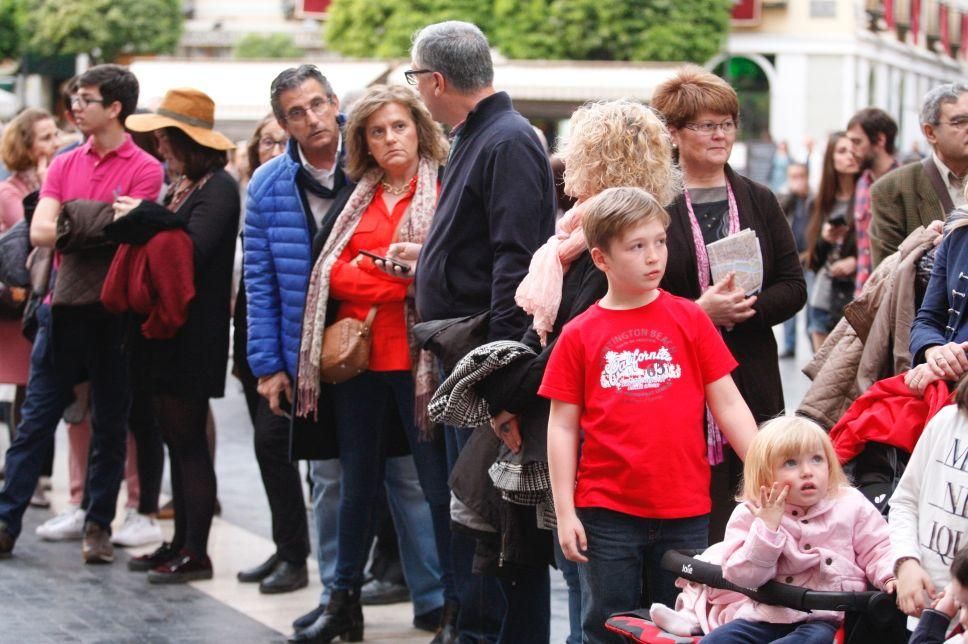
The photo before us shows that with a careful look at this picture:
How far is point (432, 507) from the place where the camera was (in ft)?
20.2

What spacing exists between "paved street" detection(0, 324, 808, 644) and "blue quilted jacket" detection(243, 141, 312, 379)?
1.03 metres

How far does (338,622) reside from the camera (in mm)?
6328

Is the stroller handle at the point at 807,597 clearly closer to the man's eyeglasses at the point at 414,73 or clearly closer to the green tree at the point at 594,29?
the man's eyeglasses at the point at 414,73

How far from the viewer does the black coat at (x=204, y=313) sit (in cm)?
741

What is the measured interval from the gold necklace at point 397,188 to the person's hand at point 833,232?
4.84m

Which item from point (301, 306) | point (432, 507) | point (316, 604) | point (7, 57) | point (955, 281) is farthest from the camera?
point (7, 57)

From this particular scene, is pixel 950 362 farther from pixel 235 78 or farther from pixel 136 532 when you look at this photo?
pixel 235 78

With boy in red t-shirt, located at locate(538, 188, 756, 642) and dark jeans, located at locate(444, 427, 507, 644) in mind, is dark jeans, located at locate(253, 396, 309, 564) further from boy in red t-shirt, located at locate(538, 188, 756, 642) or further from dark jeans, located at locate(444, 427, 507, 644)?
boy in red t-shirt, located at locate(538, 188, 756, 642)

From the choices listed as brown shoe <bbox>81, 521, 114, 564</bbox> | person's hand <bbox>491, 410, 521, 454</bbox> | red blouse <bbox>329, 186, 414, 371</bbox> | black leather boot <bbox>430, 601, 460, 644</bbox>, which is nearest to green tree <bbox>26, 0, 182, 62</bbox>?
brown shoe <bbox>81, 521, 114, 564</bbox>

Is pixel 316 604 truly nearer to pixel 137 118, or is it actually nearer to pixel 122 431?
pixel 122 431

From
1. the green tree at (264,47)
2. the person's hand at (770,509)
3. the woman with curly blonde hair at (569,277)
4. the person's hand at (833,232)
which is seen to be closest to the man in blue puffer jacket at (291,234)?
the woman with curly blonde hair at (569,277)

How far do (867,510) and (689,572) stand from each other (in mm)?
474

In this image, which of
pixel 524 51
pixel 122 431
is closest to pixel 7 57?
pixel 524 51

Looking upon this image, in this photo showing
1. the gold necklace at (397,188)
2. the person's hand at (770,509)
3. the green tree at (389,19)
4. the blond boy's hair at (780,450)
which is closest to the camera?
the person's hand at (770,509)
